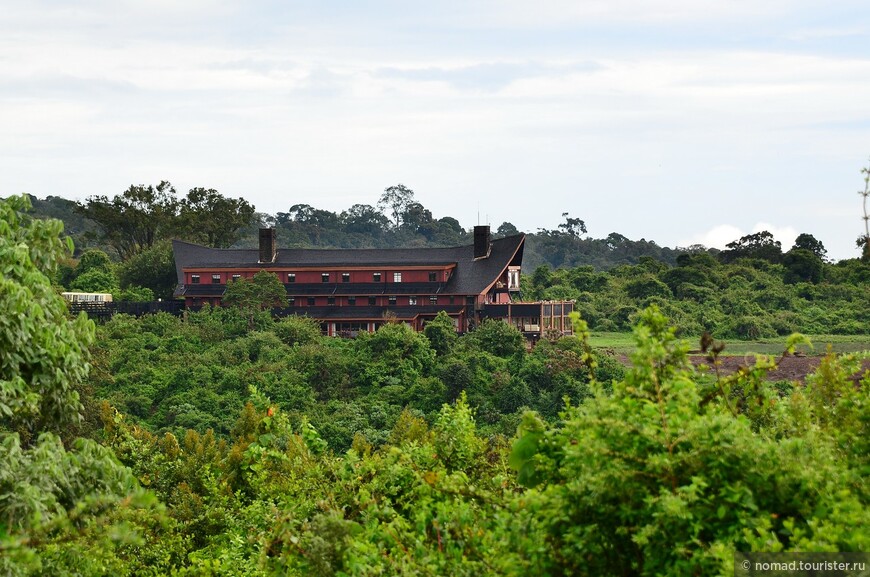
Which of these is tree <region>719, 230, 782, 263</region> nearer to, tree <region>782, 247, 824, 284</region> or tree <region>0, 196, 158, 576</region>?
tree <region>782, 247, 824, 284</region>

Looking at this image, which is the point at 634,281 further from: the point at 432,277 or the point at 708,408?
the point at 708,408

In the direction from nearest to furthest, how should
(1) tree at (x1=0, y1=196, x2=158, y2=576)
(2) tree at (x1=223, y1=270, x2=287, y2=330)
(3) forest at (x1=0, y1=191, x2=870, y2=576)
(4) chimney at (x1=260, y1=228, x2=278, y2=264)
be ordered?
(3) forest at (x1=0, y1=191, x2=870, y2=576) < (1) tree at (x1=0, y1=196, x2=158, y2=576) < (2) tree at (x1=223, y1=270, x2=287, y2=330) < (4) chimney at (x1=260, y1=228, x2=278, y2=264)

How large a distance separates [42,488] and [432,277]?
44.3m

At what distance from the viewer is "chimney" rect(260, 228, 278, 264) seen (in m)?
56.4

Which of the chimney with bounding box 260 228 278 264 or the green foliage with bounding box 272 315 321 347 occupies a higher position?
the chimney with bounding box 260 228 278 264

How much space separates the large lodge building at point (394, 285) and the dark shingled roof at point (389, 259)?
5 cm

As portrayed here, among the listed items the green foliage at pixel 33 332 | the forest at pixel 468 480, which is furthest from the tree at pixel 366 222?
the green foliage at pixel 33 332

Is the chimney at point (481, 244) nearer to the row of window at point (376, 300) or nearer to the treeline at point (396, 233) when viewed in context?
the row of window at point (376, 300)

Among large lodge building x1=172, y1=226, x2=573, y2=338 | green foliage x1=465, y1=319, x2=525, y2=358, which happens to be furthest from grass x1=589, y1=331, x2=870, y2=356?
green foliage x1=465, y1=319, x2=525, y2=358

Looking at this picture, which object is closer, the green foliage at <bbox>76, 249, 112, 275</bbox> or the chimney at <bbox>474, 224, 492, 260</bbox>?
the chimney at <bbox>474, 224, 492, 260</bbox>

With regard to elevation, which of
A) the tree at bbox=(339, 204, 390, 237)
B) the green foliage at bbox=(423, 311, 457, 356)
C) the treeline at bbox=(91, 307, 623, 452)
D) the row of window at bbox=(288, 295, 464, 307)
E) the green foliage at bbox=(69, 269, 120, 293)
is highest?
the tree at bbox=(339, 204, 390, 237)

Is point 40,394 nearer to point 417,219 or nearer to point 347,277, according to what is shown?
point 347,277

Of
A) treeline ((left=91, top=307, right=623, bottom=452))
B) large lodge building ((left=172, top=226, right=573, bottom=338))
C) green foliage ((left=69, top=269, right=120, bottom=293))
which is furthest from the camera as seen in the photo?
green foliage ((left=69, top=269, right=120, bottom=293))

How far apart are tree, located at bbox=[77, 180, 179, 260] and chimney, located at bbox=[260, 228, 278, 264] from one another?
16.3m
